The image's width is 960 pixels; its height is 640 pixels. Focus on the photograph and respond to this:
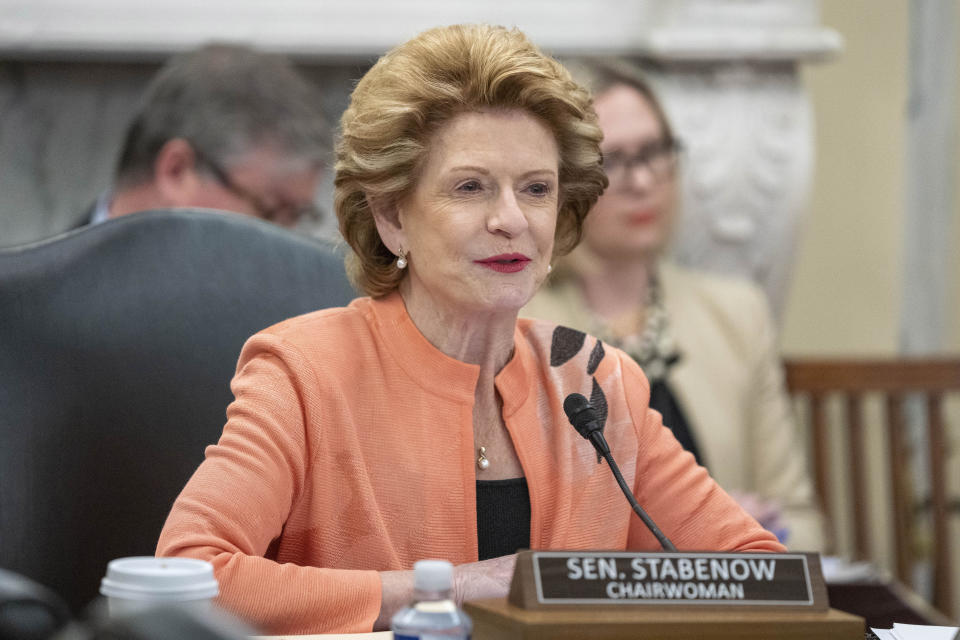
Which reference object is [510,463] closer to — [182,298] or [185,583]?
[182,298]

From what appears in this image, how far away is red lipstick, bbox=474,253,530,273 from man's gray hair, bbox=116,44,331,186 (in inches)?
48.9

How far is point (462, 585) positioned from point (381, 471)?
19 centimetres

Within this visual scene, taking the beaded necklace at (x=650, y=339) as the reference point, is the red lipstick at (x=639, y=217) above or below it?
above

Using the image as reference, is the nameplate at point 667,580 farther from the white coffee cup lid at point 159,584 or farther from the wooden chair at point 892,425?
the wooden chair at point 892,425

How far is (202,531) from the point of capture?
118 centimetres

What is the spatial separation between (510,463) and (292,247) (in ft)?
1.48

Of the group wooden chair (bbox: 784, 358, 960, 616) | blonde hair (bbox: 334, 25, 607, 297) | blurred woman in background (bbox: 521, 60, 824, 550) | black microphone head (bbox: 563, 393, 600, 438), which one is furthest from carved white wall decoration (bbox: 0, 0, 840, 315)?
black microphone head (bbox: 563, 393, 600, 438)

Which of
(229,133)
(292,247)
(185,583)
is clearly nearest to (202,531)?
(185,583)

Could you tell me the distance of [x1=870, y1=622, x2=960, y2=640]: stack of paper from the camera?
3.52 feet

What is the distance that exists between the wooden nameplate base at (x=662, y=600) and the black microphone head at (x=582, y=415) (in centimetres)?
27

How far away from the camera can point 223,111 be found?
2.46m

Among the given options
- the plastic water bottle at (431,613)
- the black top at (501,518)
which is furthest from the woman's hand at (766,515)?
the plastic water bottle at (431,613)

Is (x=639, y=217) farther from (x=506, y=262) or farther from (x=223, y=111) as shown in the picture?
(x=506, y=262)

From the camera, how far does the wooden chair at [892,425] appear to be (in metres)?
2.75
